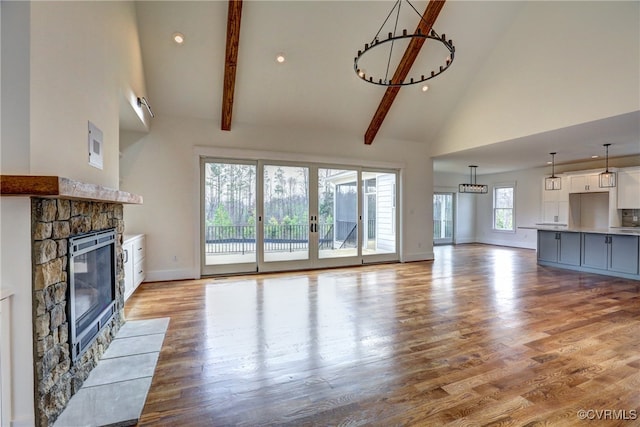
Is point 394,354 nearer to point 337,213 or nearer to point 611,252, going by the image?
point 337,213

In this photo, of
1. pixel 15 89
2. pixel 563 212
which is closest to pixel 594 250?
pixel 563 212

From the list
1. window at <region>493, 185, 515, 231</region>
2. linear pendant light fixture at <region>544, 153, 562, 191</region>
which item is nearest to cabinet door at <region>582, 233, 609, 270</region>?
linear pendant light fixture at <region>544, 153, 562, 191</region>

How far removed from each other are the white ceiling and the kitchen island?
183 centimetres

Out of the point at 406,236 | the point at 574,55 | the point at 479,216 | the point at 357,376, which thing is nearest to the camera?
the point at 357,376

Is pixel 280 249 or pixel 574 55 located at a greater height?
pixel 574 55

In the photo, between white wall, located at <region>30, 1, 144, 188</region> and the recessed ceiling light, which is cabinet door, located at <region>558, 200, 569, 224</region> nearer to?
the recessed ceiling light

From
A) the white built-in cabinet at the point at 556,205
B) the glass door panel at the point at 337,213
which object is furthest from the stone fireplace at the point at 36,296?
the white built-in cabinet at the point at 556,205

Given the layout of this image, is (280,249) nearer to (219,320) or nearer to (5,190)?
(219,320)

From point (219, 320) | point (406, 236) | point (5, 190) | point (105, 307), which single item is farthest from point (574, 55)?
point (105, 307)

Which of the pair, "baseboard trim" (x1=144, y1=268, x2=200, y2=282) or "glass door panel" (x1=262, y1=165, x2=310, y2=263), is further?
"glass door panel" (x1=262, y1=165, x2=310, y2=263)

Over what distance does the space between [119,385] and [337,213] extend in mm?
5269

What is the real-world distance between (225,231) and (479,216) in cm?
1007

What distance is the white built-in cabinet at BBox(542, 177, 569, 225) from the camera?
866 cm

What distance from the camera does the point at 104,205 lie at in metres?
3.02
